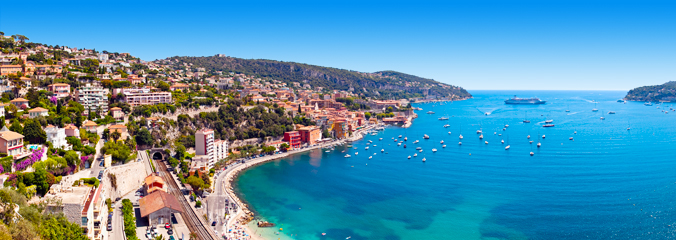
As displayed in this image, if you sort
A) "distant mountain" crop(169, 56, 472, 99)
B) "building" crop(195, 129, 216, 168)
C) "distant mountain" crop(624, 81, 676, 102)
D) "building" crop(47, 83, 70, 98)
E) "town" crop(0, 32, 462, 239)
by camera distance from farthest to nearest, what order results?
"distant mountain" crop(169, 56, 472, 99) → "distant mountain" crop(624, 81, 676, 102) → "building" crop(195, 129, 216, 168) → "building" crop(47, 83, 70, 98) → "town" crop(0, 32, 462, 239)

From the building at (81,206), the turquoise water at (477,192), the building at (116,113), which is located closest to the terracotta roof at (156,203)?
the building at (81,206)

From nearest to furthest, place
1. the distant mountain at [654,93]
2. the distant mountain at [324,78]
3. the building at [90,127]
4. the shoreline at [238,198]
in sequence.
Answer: the shoreline at [238,198] < the building at [90,127] < the distant mountain at [654,93] < the distant mountain at [324,78]

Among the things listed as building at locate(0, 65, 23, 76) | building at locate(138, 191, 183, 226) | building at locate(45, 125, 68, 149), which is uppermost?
building at locate(0, 65, 23, 76)

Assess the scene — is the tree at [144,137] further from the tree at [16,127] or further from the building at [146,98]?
the tree at [16,127]

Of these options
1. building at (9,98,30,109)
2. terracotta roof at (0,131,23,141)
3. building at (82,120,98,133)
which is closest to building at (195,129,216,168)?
building at (82,120,98,133)

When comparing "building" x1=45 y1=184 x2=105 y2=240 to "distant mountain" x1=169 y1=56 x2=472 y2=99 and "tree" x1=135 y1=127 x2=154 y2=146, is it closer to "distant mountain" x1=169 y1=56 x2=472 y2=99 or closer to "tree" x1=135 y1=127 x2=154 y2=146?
"tree" x1=135 y1=127 x2=154 y2=146

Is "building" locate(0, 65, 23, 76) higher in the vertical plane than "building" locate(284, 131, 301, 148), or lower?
higher

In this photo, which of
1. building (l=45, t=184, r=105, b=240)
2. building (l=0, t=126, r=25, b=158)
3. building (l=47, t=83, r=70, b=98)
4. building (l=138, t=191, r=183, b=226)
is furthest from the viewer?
building (l=47, t=83, r=70, b=98)
